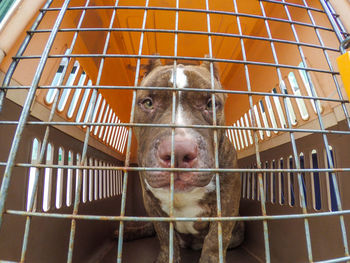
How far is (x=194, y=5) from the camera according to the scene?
1974 mm

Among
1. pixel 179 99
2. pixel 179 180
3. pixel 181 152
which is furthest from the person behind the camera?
pixel 179 99

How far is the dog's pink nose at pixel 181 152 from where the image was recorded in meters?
0.99

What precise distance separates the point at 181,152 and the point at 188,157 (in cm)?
5

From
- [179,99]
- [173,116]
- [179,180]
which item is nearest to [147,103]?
[179,99]

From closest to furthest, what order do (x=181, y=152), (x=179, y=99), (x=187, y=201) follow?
(x=181, y=152) → (x=179, y=99) → (x=187, y=201)

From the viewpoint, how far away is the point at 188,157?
102 centimetres

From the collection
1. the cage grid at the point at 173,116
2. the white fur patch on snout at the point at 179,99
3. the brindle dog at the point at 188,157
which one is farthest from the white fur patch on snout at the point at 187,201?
the white fur patch on snout at the point at 179,99

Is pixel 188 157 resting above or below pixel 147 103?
below

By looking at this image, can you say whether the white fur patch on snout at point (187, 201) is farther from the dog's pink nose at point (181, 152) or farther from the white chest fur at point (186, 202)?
the dog's pink nose at point (181, 152)

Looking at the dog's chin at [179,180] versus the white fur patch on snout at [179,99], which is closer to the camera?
the dog's chin at [179,180]

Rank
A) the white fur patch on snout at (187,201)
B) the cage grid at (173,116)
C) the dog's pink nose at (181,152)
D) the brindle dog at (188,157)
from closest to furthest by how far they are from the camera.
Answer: the cage grid at (173,116) < the dog's pink nose at (181,152) < the brindle dog at (188,157) < the white fur patch on snout at (187,201)

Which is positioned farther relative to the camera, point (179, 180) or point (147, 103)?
point (147, 103)

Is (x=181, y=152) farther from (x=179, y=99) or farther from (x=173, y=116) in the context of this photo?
(x=179, y=99)

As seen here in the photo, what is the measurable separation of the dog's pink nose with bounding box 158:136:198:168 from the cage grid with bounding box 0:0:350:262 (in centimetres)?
20
